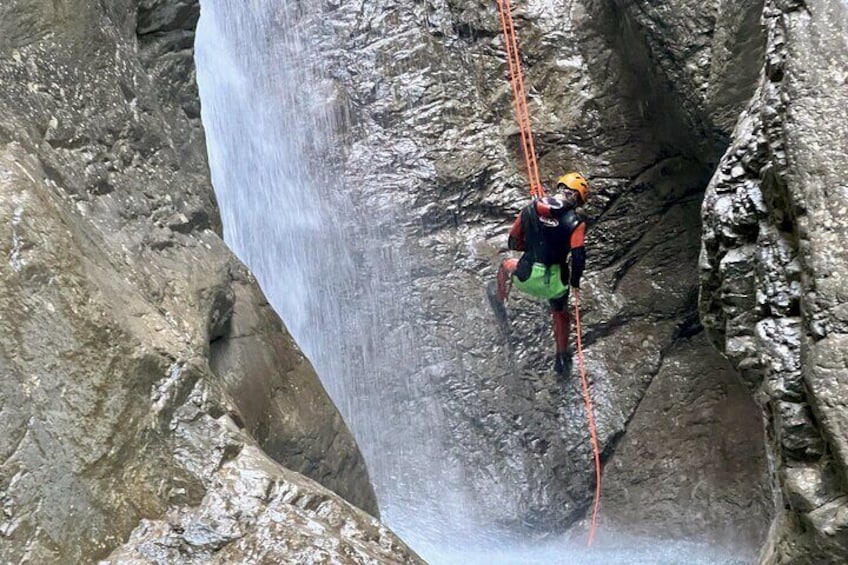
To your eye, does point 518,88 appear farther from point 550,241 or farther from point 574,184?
point 550,241

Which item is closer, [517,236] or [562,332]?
[517,236]

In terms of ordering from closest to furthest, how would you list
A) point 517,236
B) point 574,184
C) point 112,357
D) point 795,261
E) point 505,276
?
point 795,261 → point 112,357 → point 574,184 → point 517,236 → point 505,276

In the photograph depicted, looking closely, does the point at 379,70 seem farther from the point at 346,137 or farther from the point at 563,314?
the point at 563,314

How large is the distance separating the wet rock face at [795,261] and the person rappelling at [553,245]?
3010 millimetres

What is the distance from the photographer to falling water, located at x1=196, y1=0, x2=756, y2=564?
7051mm

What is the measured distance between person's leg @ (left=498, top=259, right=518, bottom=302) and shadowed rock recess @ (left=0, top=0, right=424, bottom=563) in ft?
8.48

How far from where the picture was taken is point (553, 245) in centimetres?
624

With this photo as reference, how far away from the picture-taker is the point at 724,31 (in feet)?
19.2

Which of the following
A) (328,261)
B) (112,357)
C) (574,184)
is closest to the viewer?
(112,357)

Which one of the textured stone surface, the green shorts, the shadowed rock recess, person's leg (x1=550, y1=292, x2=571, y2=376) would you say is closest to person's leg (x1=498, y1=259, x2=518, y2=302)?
the green shorts

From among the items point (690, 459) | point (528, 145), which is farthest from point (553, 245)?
point (690, 459)

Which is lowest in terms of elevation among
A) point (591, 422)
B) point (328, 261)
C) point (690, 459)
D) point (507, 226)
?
point (690, 459)

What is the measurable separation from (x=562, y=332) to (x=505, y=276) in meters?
0.61

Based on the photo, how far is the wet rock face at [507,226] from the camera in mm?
7102
